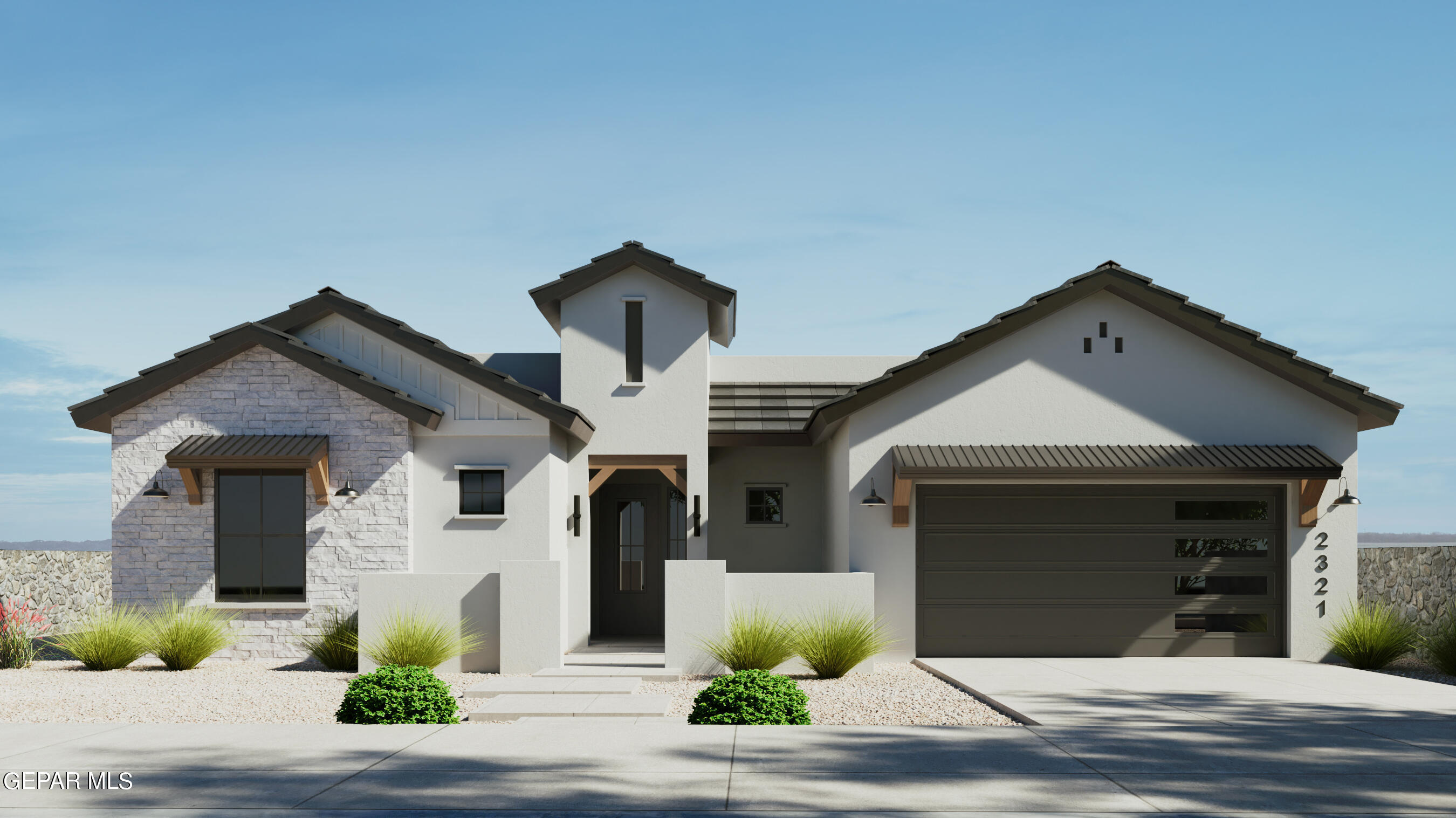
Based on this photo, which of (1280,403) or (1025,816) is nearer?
(1025,816)

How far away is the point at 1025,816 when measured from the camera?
238 inches

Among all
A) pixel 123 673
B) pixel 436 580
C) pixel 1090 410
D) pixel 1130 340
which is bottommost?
pixel 123 673

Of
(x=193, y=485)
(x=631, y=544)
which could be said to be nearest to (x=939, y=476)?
(x=631, y=544)

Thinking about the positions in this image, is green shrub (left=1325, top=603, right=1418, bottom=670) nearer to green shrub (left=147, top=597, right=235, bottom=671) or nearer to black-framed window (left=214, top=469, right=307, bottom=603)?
black-framed window (left=214, top=469, right=307, bottom=603)

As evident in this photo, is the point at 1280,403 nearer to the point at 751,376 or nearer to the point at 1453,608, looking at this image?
the point at 1453,608

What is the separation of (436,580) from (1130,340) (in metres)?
10.6

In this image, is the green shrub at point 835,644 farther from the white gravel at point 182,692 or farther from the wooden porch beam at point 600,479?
the wooden porch beam at point 600,479

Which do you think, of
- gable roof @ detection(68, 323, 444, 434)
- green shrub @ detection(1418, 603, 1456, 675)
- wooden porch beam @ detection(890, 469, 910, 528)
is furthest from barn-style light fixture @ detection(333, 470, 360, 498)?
green shrub @ detection(1418, 603, 1456, 675)

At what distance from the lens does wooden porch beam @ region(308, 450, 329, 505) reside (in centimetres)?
1430

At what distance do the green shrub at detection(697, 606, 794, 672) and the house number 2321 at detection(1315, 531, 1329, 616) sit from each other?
26.3 feet

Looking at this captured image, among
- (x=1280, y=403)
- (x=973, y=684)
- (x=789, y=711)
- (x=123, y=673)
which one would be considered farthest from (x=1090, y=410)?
(x=123, y=673)

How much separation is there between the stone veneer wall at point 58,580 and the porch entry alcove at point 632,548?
11601 mm

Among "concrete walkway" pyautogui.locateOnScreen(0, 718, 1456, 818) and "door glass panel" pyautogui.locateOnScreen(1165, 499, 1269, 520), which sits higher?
"door glass panel" pyautogui.locateOnScreen(1165, 499, 1269, 520)

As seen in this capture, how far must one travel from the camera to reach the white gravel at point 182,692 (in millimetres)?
10078
